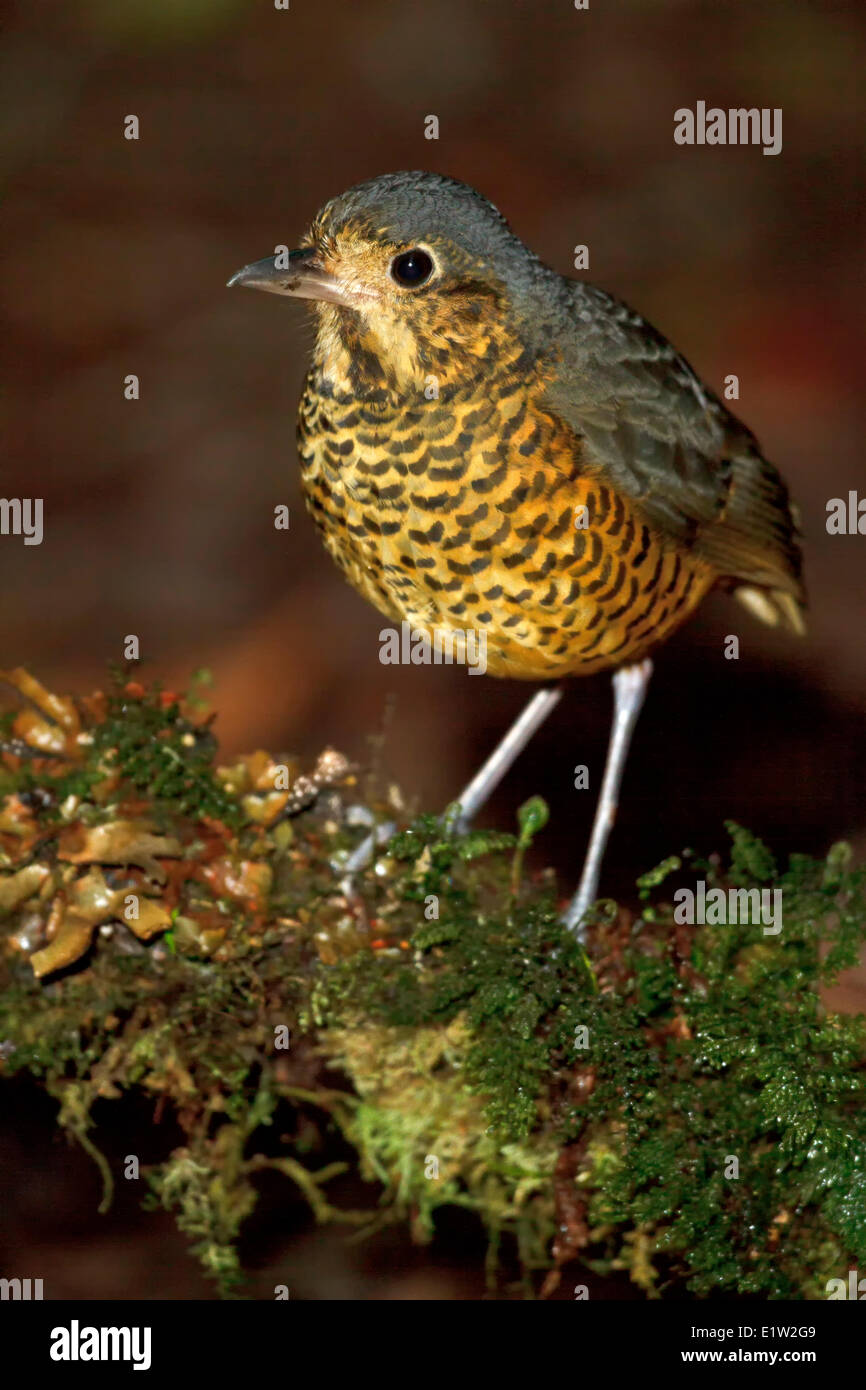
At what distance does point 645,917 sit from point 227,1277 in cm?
124

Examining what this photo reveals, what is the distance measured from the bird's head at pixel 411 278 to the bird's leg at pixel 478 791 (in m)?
1.00

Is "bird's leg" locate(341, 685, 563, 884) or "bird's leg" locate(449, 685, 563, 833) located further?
"bird's leg" locate(449, 685, 563, 833)

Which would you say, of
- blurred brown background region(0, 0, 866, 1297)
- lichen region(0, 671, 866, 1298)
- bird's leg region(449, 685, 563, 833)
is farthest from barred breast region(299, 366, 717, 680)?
blurred brown background region(0, 0, 866, 1297)

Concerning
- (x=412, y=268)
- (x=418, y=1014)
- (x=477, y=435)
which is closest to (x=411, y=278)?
(x=412, y=268)

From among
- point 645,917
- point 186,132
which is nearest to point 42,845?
point 645,917

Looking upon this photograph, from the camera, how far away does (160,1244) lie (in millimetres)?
4637

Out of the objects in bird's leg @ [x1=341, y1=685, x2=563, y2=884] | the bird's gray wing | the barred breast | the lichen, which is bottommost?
the lichen

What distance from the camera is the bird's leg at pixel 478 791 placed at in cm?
319

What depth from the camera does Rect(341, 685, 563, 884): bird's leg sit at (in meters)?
3.19

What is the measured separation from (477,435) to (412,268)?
1.14 feet

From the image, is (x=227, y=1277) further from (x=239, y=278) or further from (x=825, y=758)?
(x=825, y=758)

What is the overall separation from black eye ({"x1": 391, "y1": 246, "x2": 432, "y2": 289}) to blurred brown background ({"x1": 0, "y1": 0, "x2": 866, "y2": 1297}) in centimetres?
372

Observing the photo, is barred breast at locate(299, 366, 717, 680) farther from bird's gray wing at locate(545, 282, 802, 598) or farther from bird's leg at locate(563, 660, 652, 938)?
bird's leg at locate(563, 660, 652, 938)

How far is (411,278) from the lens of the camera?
2861mm
